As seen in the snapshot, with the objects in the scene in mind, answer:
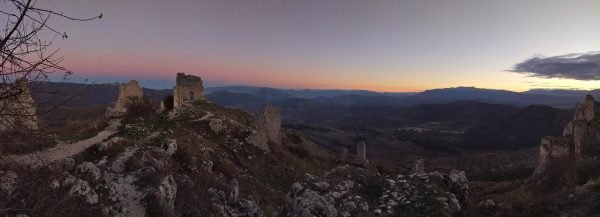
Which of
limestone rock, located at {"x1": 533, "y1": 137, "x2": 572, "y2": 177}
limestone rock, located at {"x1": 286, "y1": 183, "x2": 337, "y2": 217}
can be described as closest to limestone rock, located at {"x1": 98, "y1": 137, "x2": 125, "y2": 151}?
limestone rock, located at {"x1": 286, "y1": 183, "x2": 337, "y2": 217}

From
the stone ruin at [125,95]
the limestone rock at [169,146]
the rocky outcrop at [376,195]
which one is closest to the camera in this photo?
the rocky outcrop at [376,195]

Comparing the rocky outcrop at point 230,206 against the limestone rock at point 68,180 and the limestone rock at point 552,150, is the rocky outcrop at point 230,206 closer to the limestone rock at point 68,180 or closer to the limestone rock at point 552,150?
the limestone rock at point 68,180

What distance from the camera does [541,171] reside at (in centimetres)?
3988

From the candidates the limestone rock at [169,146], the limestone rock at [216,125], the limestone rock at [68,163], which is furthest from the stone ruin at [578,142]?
the limestone rock at [68,163]

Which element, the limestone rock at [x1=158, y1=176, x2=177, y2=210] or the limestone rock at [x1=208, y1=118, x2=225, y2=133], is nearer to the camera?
the limestone rock at [x1=158, y1=176, x2=177, y2=210]

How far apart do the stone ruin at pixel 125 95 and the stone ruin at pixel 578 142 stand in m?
41.2

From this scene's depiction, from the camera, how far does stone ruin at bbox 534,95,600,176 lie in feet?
107

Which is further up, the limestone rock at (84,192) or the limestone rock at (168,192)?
the limestone rock at (84,192)

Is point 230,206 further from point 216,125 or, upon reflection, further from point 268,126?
point 268,126

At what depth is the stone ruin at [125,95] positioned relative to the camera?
147 feet

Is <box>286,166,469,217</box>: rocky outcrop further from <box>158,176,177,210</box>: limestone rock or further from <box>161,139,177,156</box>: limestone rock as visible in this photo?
<box>161,139,177,156</box>: limestone rock

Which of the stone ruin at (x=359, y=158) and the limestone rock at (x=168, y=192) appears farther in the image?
the stone ruin at (x=359, y=158)

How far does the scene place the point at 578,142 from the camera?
34562 mm

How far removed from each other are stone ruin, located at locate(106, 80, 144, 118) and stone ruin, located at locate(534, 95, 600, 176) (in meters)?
41.2
